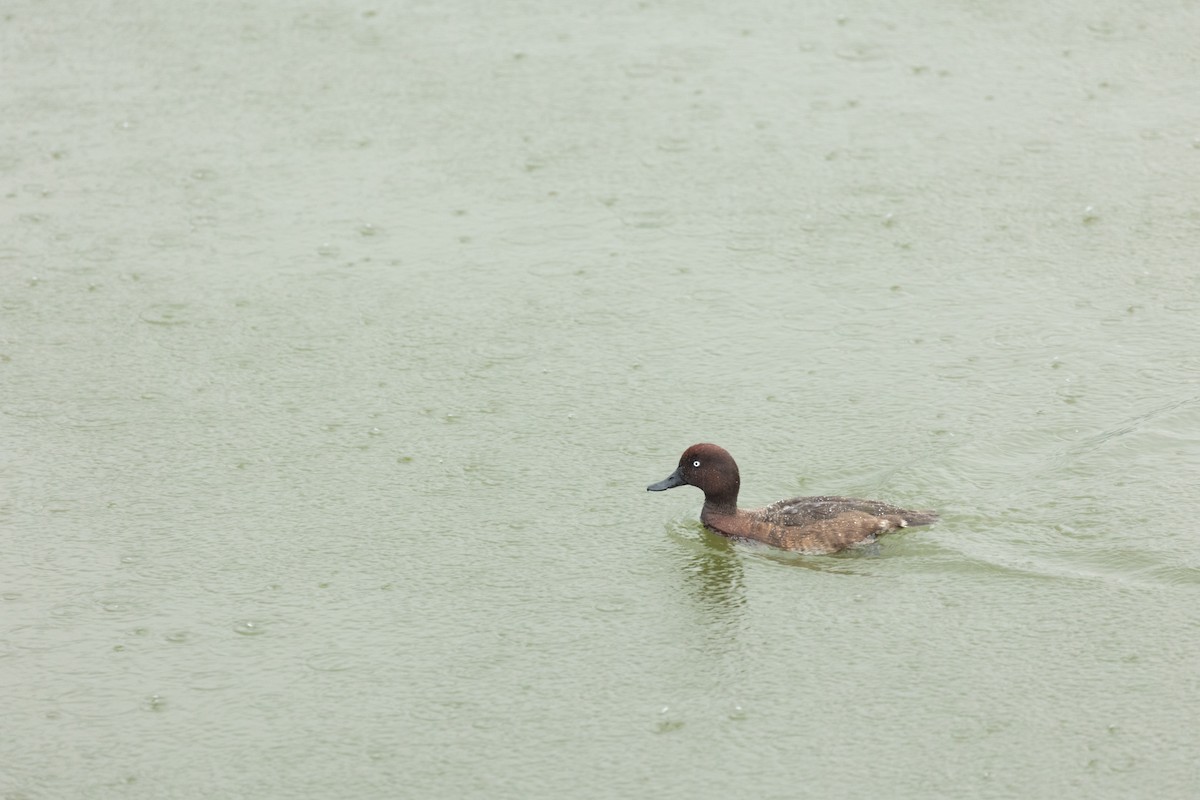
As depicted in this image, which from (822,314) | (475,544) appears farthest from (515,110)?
(475,544)

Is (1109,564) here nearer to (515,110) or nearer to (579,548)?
(579,548)

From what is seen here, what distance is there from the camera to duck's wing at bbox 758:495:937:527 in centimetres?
578

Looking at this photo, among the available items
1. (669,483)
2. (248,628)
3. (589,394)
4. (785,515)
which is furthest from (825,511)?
(248,628)

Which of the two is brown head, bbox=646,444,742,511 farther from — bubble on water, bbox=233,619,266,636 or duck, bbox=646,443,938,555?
bubble on water, bbox=233,619,266,636

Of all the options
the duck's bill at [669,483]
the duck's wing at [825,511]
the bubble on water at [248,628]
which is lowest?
the bubble on water at [248,628]

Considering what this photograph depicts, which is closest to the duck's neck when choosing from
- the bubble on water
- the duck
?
the duck

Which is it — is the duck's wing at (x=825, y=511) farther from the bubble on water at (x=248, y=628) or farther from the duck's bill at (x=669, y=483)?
the bubble on water at (x=248, y=628)

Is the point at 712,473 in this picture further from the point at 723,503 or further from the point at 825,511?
the point at 825,511

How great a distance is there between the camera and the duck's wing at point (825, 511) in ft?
19.0

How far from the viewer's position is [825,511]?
5.77m

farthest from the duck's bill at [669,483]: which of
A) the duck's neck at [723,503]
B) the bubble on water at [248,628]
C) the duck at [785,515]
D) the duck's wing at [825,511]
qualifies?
the bubble on water at [248,628]

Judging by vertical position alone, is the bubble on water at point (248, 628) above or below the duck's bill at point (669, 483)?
below

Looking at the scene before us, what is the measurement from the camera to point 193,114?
914cm

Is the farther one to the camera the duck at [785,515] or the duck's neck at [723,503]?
the duck's neck at [723,503]
